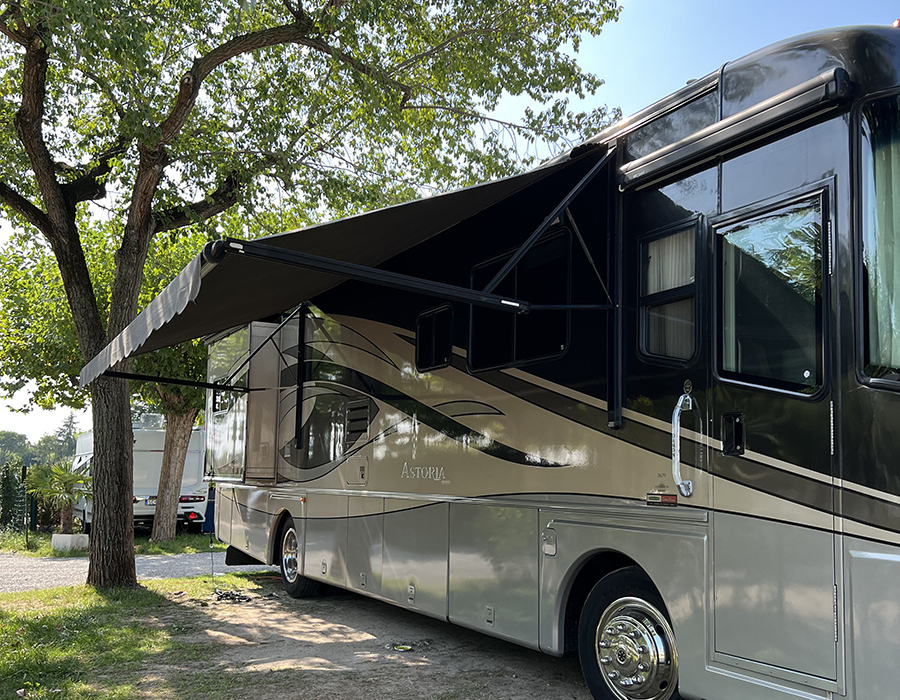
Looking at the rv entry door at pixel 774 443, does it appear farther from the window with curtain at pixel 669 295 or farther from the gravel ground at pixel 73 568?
the gravel ground at pixel 73 568

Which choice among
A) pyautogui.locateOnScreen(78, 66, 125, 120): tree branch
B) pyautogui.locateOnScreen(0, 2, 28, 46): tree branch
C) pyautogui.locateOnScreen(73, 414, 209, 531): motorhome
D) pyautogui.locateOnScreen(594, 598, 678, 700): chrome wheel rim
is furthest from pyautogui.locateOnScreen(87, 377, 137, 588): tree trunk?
pyautogui.locateOnScreen(73, 414, 209, 531): motorhome

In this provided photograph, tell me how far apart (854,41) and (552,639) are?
3574 mm

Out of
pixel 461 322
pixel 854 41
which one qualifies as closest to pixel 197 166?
pixel 461 322

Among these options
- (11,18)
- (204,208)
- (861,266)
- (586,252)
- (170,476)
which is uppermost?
(11,18)

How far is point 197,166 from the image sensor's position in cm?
1028

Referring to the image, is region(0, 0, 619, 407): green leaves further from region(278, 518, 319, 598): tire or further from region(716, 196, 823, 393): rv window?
region(716, 196, 823, 393): rv window

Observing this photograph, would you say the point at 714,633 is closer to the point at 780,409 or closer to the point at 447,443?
the point at 780,409

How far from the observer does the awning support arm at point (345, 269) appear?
4559 mm

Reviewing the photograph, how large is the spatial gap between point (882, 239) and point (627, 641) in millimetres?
2447

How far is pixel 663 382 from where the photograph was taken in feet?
14.7

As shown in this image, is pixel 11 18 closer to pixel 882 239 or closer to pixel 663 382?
pixel 663 382

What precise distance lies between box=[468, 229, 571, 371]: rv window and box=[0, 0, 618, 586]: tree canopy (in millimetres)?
4424

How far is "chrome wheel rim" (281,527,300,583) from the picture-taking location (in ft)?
30.1

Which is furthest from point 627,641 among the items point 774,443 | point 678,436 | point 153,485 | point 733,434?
point 153,485
